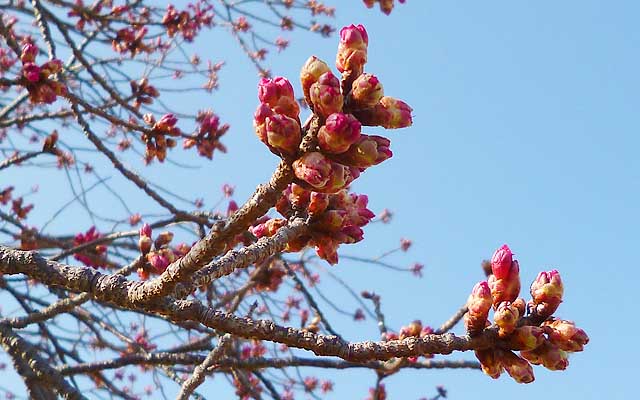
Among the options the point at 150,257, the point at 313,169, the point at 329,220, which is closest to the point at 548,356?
the point at 329,220

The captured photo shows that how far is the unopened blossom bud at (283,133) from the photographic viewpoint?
112 cm

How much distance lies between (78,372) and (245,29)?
486 cm

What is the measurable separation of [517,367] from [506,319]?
0.10 meters

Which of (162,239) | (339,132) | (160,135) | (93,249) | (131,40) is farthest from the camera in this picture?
(131,40)

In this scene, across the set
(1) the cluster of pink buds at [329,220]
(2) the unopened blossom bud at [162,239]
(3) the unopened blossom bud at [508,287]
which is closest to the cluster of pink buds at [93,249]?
(2) the unopened blossom bud at [162,239]

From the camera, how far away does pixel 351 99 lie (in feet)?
3.85

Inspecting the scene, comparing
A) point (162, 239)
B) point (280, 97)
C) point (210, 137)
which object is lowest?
point (280, 97)

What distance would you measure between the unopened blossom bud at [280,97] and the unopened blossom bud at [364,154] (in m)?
0.12

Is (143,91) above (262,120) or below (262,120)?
above

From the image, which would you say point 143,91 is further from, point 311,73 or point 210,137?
point 311,73

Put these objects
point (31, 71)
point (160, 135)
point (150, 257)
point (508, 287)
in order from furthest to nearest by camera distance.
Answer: point (160, 135) < point (31, 71) < point (150, 257) < point (508, 287)

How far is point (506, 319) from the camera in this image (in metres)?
1.35

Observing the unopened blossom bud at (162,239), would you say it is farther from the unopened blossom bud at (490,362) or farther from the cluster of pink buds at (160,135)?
the unopened blossom bud at (490,362)

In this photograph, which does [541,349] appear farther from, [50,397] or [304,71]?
[50,397]
